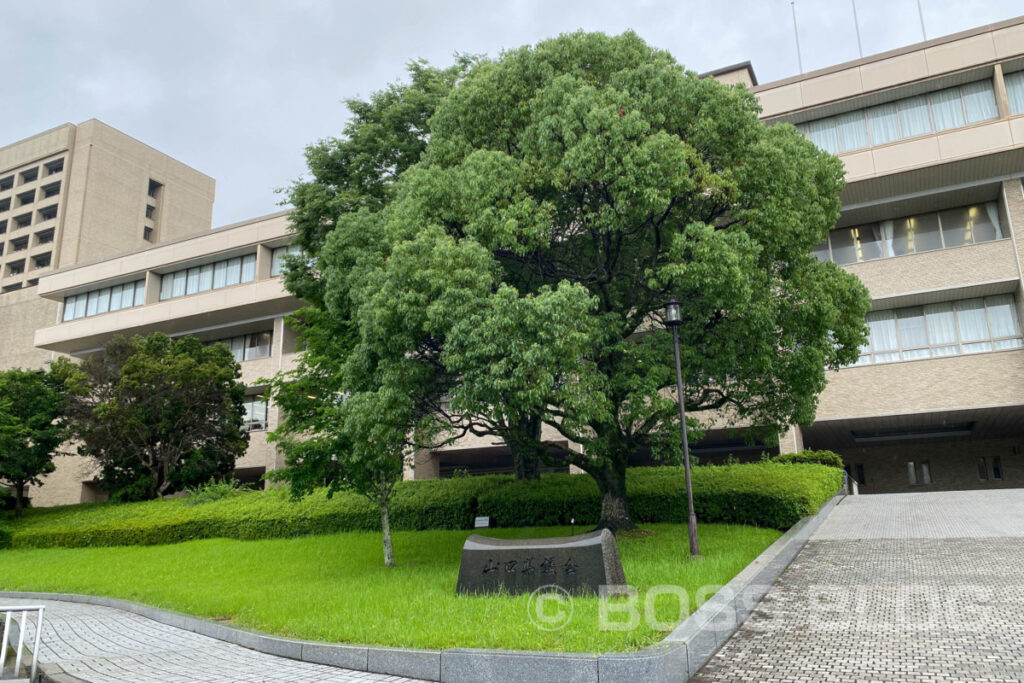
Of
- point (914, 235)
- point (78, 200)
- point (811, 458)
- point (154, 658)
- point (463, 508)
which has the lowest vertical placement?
point (154, 658)

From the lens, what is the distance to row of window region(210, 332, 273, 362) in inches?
1407

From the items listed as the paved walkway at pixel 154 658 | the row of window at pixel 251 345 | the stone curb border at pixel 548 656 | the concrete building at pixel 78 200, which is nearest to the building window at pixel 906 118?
the stone curb border at pixel 548 656

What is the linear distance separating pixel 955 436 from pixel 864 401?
270 inches

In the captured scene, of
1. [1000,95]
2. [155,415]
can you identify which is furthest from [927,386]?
[155,415]

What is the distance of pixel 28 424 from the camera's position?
26.9 meters

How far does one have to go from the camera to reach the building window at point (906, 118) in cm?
2348

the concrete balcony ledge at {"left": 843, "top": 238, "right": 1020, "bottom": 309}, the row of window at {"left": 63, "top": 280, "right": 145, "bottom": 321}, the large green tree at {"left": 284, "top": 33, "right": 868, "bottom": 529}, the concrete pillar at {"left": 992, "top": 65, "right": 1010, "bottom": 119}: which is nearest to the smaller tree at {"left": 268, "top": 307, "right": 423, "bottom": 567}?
the large green tree at {"left": 284, "top": 33, "right": 868, "bottom": 529}

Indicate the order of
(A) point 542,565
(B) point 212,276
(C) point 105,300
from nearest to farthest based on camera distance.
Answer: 1. (A) point 542,565
2. (B) point 212,276
3. (C) point 105,300

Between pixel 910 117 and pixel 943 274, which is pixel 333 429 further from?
pixel 910 117

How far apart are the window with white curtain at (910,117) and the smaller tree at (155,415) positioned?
77.3 ft

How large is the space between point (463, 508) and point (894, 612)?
12.7 metres

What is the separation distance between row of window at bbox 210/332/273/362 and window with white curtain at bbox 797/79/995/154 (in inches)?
1021

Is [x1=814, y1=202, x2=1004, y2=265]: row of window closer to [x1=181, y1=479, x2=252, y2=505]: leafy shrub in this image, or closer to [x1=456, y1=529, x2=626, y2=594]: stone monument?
[x1=456, y1=529, x2=626, y2=594]: stone monument

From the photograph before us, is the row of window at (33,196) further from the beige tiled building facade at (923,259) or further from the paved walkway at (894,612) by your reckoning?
the paved walkway at (894,612)
